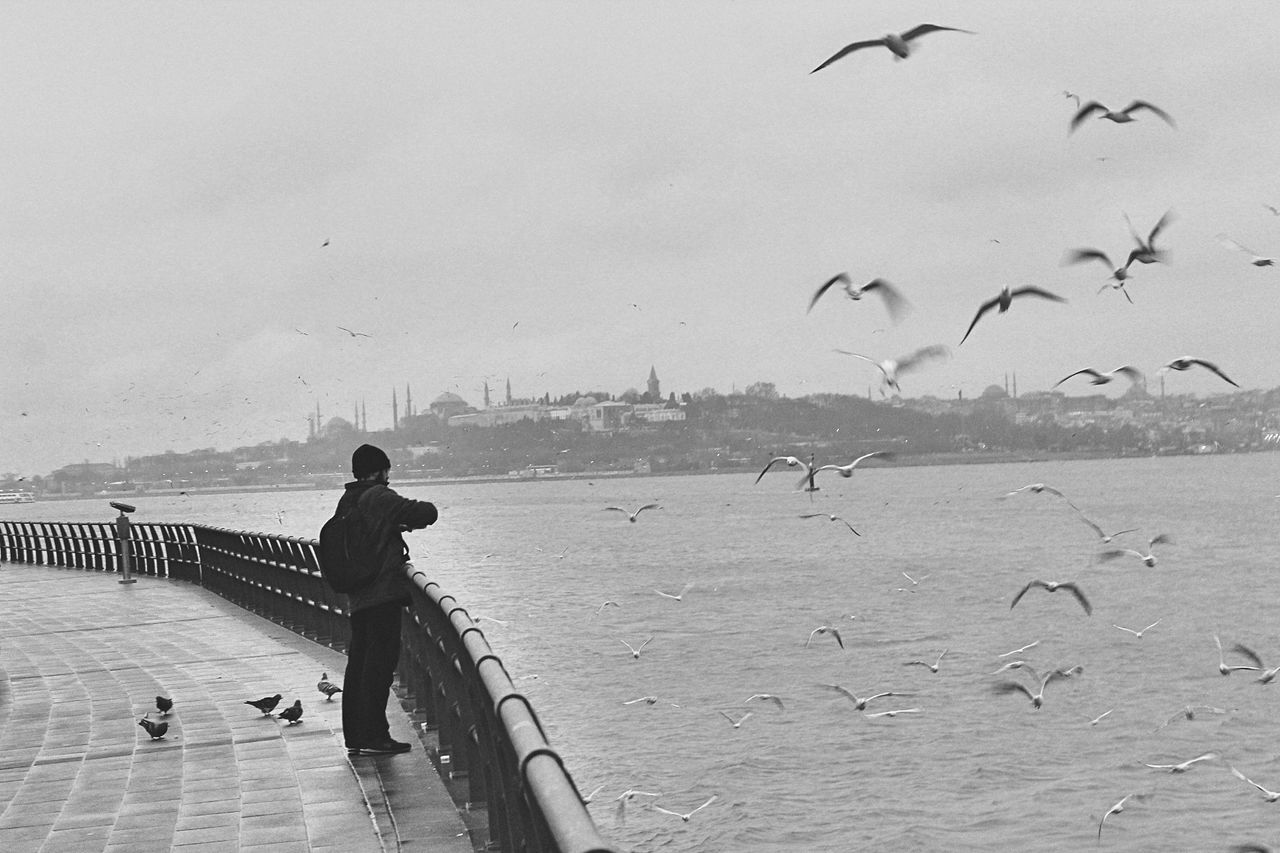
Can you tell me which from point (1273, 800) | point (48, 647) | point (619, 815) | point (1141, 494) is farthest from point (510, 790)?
point (1141, 494)

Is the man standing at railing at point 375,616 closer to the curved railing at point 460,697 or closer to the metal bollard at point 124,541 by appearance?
the curved railing at point 460,697

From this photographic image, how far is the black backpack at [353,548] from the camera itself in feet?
27.9

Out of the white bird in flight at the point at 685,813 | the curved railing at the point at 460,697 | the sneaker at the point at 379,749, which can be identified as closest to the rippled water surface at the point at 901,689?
the white bird in flight at the point at 685,813

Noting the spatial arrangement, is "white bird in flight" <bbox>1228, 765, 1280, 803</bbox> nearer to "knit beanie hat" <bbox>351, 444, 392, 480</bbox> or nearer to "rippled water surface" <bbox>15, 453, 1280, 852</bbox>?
"rippled water surface" <bbox>15, 453, 1280, 852</bbox>

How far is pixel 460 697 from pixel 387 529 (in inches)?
61.6

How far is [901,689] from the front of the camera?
32.8 m

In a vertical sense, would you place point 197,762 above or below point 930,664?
above

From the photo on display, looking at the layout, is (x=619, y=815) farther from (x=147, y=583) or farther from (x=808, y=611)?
(x=808, y=611)

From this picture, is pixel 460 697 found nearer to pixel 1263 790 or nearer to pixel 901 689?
pixel 1263 790

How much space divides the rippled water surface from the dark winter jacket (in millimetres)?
11202

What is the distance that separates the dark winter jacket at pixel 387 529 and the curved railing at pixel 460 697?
0.18m

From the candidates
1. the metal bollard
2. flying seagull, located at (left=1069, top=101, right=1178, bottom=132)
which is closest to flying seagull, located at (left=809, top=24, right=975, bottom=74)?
flying seagull, located at (left=1069, top=101, right=1178, bottom=132)

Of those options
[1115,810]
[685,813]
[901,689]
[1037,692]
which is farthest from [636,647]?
[1115,810]

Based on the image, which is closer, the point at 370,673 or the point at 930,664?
the point at 370,673
